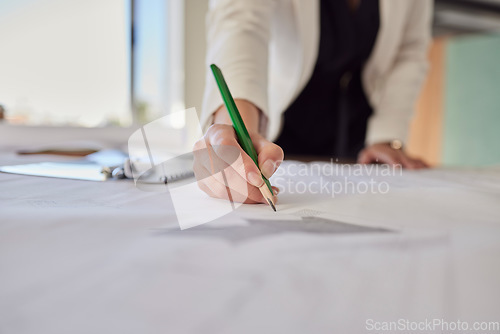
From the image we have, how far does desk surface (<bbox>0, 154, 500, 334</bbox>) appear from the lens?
143 millimetres

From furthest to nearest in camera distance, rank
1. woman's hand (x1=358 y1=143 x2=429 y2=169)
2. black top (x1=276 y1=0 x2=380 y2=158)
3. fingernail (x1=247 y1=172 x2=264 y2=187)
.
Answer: black top (x1=276 y1=0 x2=380 y2=158) → woman's hand (x1=358 y1=143 x2=429 y2=169) → fingernail (x1=247 y1=172 x2=264 y2=187)

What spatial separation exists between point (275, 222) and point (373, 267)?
7 centimetres

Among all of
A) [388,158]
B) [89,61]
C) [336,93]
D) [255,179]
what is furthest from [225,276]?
[89,61]

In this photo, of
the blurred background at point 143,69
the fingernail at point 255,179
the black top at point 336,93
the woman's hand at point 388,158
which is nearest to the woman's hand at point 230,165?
the fingernail at point 255,179

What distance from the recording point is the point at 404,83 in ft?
3.04

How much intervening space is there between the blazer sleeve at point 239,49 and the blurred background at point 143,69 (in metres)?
1.22

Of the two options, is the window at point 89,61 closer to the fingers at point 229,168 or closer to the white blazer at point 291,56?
the white blazer at point 291,56

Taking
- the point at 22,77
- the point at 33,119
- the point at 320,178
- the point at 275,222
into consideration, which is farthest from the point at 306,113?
the point at 22,77

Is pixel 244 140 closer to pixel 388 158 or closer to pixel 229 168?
pixel 229 168


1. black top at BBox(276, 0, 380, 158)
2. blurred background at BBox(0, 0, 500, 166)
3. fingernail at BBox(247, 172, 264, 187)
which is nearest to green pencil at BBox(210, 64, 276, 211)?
fingernail at BBox(247, 172, 264, 187)

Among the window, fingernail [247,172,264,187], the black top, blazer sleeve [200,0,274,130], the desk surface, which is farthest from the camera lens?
the window

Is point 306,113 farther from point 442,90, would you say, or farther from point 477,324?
point 442,90

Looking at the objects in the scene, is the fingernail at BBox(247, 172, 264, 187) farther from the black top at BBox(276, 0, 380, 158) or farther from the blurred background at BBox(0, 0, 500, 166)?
the blurred background at BBox(0, 0, 500, 166)

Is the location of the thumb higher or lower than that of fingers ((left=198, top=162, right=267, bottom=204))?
higher
